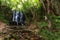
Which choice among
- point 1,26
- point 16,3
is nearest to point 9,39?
point 1,26

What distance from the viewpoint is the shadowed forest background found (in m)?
5.13

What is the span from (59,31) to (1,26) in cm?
209

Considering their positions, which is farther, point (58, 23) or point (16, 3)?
point (16, 3)

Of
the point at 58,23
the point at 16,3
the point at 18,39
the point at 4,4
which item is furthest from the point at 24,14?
the point at 18,39

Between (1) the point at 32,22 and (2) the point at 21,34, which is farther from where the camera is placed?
(1) the point at 32,22

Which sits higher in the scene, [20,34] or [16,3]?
[16,3]

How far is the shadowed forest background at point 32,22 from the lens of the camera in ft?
16.8

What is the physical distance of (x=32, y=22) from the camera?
644cm

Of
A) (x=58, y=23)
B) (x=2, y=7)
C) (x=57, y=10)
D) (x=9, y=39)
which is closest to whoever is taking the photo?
(x=9, y=39)

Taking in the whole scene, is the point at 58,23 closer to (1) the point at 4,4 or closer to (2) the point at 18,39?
(2) the point at 18,39

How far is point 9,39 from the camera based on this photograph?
16.3 ft

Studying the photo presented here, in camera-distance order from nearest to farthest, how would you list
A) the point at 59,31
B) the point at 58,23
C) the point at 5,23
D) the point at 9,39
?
1. the point at 9,39
2. the point at 59,31
3. the point at 58,23
4. the point at 5,23

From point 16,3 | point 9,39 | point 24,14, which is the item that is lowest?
point 9,39

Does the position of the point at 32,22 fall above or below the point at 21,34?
above
